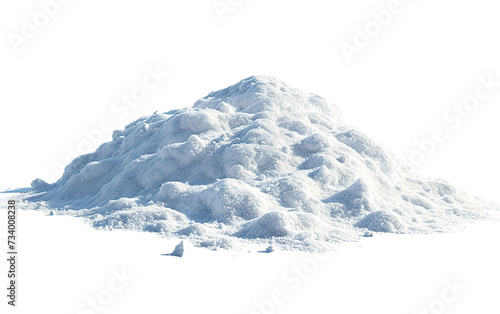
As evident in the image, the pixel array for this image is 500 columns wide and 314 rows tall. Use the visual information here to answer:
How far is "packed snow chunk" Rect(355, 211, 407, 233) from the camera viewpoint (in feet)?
27.2

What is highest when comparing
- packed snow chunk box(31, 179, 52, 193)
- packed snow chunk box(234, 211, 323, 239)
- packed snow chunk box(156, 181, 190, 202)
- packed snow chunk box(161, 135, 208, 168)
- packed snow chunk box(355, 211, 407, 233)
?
packed snow chunk box(31, 179, 52, 193)

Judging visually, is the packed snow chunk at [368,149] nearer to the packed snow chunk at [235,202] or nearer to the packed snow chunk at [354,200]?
the packed snow chunk at [354,200]

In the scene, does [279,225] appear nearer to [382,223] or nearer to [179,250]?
[179,250]

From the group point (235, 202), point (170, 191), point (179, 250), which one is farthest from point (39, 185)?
point (179, 250)

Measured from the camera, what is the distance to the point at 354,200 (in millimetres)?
9148

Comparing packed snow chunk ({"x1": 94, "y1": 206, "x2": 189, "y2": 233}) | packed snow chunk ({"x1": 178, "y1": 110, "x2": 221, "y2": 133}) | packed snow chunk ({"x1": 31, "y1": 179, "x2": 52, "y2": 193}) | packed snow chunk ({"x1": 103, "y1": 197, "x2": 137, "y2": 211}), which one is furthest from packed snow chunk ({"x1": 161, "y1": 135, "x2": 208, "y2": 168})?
packed snow chunk ({"x1": 31, "y1": 179, "x2": 52, "y2": 193})

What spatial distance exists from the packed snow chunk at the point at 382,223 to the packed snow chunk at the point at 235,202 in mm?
1638

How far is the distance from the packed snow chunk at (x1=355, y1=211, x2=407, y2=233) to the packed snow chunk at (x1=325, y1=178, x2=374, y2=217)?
447mm

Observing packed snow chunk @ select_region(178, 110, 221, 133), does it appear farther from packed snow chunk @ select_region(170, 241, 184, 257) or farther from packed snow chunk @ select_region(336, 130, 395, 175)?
packed snow chunk @ select_region(170, 241, 184, 257)

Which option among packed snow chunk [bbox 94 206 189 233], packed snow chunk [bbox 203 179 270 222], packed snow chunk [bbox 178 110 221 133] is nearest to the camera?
packed snow chunk [bbox 94 206 189 233]

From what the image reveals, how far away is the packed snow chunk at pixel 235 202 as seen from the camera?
862cm

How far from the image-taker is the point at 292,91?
1334cm

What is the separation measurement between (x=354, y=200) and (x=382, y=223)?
928 mm

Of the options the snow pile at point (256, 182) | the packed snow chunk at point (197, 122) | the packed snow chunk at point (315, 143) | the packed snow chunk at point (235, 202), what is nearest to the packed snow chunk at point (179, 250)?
the snow pile at point (256, 182)
